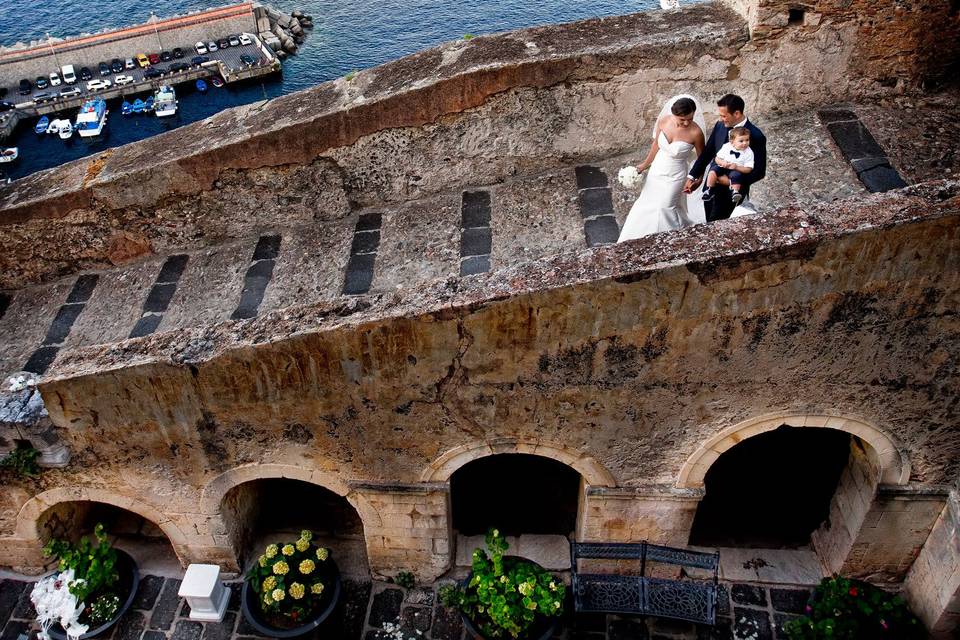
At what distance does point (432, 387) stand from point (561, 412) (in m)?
1.01

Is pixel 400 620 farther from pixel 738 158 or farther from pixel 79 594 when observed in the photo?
pixel 738 158

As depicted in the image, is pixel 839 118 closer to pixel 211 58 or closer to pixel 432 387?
pixel 432 387

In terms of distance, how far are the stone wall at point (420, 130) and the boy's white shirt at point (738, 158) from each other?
1.86 meters

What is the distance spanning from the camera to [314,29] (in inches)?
1705

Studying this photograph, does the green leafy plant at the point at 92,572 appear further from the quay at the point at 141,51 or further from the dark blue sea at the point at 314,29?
the quay at the point at 141,51

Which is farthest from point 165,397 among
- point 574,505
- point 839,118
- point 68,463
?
point 839,118

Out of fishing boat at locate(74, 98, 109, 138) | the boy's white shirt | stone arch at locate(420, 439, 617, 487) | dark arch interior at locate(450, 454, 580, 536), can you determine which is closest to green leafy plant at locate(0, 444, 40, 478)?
stone arch at locate(420, 439, 617, 487)

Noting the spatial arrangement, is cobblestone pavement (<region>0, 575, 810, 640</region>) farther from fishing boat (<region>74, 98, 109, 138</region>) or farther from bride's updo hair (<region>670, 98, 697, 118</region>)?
fishing boat (<region>74, 98, 109, 138</region>)

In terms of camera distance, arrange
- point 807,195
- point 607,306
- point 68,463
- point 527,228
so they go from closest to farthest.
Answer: point 607,306 → point 68,463 → point 807,195 → point 527,228

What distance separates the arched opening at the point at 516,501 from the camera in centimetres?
786

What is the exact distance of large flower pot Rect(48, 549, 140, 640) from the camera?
22.9 feet

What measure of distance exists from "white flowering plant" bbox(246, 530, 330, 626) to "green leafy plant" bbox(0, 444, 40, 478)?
6.58ft

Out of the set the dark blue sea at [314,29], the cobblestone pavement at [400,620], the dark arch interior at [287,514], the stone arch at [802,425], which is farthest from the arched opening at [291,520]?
the dark blue sea at [314,29]

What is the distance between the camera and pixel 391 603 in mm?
7324
